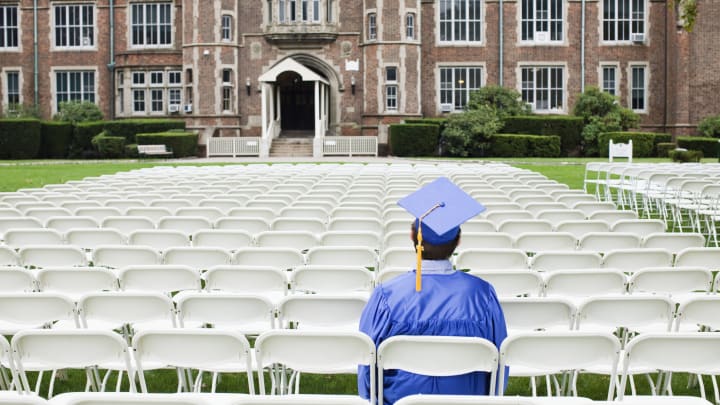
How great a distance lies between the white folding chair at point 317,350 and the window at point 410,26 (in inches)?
1545

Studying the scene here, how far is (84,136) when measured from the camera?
42.9 meters

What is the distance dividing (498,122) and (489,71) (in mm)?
5174

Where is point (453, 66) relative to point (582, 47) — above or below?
below

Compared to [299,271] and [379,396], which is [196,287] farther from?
[379,396]

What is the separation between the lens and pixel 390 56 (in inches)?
1672

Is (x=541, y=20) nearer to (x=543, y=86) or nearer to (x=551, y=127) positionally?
(x=543, y=86)

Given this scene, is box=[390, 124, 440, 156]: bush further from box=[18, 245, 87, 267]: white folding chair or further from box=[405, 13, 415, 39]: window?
box=[18, 245, 87, 267]: white folding chair

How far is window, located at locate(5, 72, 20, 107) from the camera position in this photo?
47.7m

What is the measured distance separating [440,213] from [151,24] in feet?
147

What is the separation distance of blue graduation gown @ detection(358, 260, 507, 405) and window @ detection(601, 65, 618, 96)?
4269cm

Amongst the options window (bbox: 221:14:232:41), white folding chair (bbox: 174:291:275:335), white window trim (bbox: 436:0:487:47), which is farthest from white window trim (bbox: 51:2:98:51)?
white folding chair (bbox: 174:291:275:335)

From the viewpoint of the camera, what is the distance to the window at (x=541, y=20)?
147 feet

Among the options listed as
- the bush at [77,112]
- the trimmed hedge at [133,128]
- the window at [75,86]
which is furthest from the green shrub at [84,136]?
the window at [75,86]

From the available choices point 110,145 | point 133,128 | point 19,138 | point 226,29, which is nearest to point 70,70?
point 19,138
